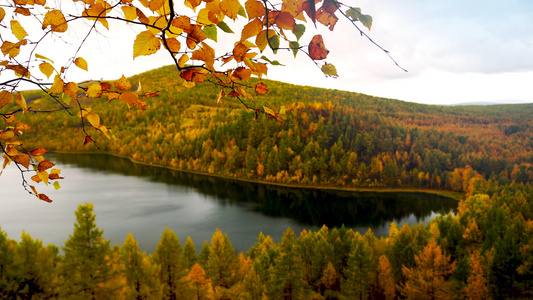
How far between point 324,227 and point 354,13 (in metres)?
34.1

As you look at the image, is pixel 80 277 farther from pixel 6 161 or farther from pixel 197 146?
pixel 197 146

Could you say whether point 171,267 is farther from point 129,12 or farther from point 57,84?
point 129,12

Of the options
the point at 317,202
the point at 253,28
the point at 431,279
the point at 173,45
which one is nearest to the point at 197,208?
the point at 317,202

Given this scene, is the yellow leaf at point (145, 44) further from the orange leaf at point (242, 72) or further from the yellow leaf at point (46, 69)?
the yellow leaf at point (46, 69)

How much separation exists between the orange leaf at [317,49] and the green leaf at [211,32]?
488 mm

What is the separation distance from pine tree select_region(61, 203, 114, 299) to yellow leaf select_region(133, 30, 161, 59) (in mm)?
24367

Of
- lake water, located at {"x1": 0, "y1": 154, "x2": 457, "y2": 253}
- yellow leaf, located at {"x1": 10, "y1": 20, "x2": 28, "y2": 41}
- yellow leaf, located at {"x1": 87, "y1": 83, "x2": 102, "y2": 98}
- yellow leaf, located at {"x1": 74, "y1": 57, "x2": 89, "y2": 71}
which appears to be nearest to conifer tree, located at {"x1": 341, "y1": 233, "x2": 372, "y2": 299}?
lake water, located at {"x1": 0, "y1": 154, "x2": 457, "y2": 253}

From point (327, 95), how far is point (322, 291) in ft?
472

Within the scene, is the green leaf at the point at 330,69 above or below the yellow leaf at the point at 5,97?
above

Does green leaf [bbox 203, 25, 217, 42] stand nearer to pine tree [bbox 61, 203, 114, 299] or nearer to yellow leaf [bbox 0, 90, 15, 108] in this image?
yellow leaf [bbox 0, 90, 15, 108]

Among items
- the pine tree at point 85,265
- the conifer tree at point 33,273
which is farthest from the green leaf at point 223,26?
the conifer tree at point 33,273

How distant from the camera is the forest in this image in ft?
73.2

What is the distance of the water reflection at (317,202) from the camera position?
51219 millimetres

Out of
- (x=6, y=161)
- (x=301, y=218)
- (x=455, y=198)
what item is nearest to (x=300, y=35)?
(x=6, y=161)
